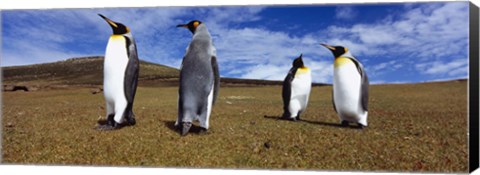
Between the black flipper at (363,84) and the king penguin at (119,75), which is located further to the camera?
the king penguin at (119,75)

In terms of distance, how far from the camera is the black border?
5.59m

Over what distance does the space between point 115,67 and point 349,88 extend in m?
2.68

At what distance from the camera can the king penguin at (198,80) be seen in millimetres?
6461

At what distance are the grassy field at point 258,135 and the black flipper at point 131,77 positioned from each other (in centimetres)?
16

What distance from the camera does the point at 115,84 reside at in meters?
6.67

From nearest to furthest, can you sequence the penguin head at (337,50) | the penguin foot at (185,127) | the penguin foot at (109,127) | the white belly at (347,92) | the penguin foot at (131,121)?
the penguin head at (337,50) → the penguin foot at (185,127) → the white belly at (347,92) → the penguin foot at (109,127) → the penguin foot at (131,121)

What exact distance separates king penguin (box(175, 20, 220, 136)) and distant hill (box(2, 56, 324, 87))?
19cm

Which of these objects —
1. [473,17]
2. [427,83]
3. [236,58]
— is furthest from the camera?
[236,58]

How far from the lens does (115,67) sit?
6.67 meters

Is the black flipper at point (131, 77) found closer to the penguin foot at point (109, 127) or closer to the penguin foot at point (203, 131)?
the penguin foot at point (109, 127)

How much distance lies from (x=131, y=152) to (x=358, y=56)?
8.75 ft

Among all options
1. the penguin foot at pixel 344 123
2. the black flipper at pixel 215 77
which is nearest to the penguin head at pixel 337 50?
the penguin foot at pixel 344 123

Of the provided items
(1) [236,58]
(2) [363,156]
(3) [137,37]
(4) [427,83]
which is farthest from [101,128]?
(4) [427,83]

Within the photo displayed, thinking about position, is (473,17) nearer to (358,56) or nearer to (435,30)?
(435,30)
